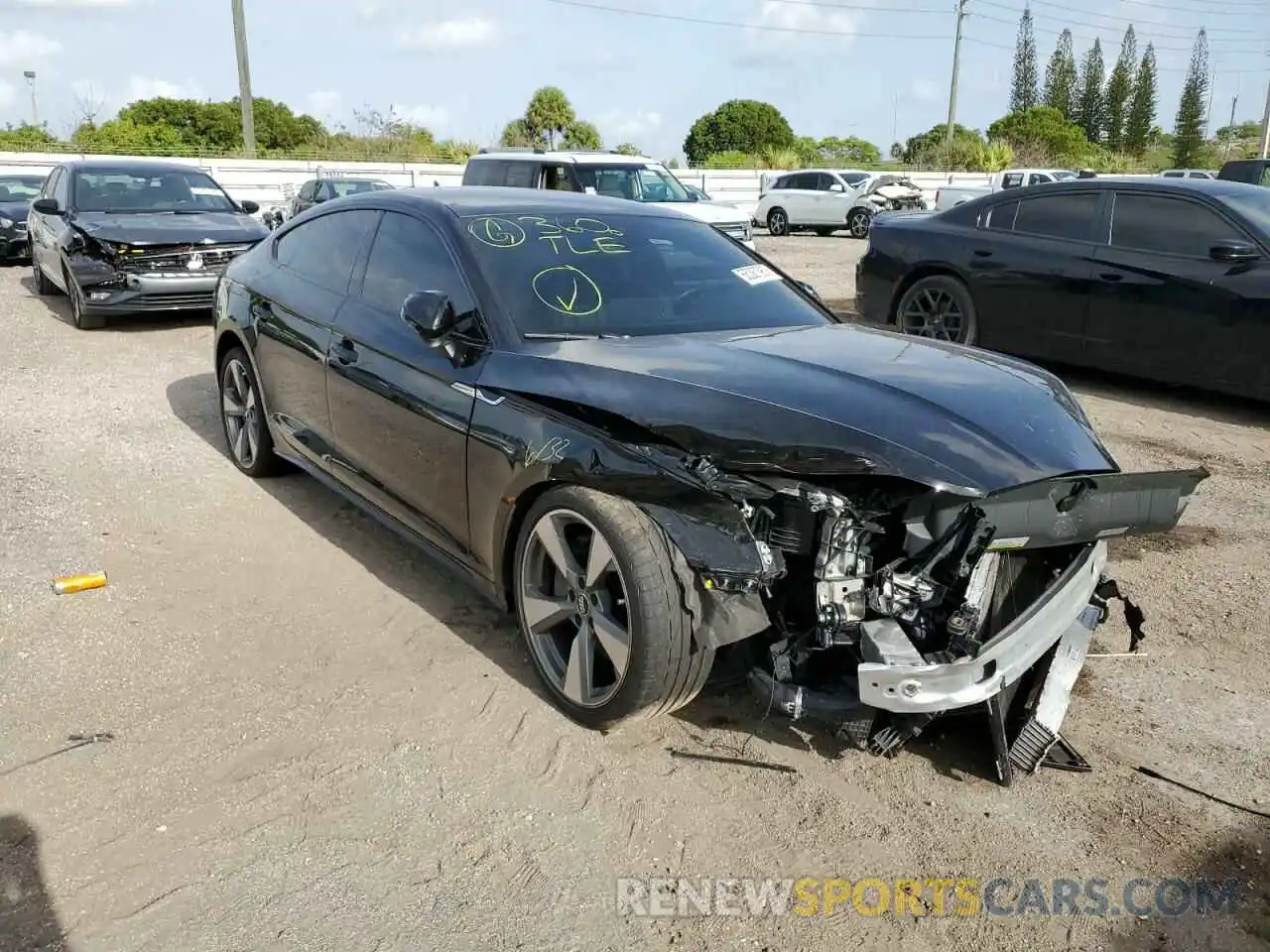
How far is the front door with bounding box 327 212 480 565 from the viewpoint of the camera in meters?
3.67

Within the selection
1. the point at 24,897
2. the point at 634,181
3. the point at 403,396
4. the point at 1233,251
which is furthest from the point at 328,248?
the point at 634,181

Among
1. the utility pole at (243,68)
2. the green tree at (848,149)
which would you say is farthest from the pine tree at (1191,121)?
the utility pole at (243,68)

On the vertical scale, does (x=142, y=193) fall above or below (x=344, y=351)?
above

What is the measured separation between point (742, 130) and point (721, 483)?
59154mm

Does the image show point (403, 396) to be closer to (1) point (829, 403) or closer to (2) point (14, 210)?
(1) point (829, 403)

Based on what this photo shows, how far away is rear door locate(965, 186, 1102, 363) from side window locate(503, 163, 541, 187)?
24.0ft

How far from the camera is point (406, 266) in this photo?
13.6 feet

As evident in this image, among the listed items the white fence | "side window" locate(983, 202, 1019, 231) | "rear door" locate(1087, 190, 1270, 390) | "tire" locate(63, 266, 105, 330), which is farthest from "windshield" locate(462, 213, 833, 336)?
the white fence

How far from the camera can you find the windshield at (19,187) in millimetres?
17125

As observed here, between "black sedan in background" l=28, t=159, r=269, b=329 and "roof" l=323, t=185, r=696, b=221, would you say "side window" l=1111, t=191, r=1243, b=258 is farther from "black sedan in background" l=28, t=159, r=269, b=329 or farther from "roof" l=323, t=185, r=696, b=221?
"black sedan in background" l=28, t=159, r=269, b=329

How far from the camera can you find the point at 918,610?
2775 mm

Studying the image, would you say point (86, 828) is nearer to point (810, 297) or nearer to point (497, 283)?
point (497, 283)

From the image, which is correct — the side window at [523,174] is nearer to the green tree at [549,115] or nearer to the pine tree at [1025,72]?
the green tree at [549,115]

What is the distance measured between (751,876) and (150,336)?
31.3 feet
